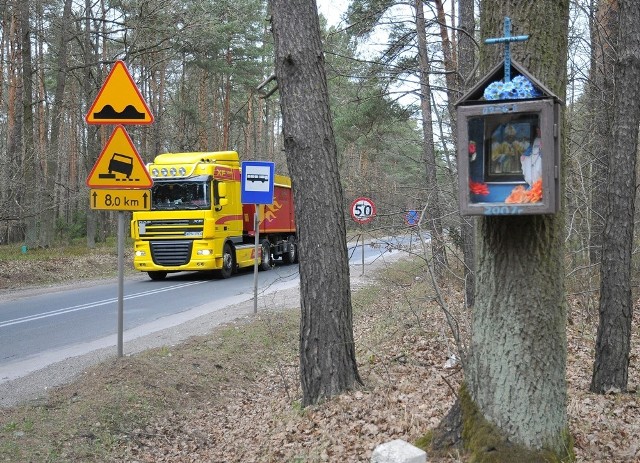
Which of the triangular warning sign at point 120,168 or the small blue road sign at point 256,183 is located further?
the small blue road sign at point 256,183

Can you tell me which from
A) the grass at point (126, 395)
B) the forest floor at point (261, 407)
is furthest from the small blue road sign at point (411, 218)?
the grass at point (126, 395)

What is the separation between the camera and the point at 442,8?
14.5m

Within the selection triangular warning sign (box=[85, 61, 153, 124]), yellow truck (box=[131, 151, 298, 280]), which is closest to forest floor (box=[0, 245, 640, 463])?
triangular warning sign (box=[85, 61, 153, 124])

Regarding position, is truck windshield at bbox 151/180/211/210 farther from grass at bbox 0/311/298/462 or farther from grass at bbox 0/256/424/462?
grass at bbox 0/311/298/462

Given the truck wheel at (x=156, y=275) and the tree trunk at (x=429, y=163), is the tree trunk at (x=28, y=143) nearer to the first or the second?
the truck wheel at (x=156, y=275)

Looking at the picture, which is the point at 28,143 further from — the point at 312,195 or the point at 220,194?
the point at 312,195

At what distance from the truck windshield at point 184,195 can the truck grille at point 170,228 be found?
413mm

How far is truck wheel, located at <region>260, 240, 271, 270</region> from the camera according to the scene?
22.8 m

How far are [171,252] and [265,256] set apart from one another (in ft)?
15.8

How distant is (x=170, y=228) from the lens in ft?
61.2

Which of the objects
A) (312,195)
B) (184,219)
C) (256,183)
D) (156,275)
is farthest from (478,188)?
(156,275)

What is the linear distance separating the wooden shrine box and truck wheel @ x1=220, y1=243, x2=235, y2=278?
1660 centimetres

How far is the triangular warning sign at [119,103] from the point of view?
24.3 feet

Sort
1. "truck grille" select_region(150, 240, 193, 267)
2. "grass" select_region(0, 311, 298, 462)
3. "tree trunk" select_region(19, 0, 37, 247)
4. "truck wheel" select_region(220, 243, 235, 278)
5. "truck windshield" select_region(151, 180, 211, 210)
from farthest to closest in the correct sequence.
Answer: "tree trunk" select_region(19, 0, 37, 247)
"truck wheel" select_region(220, 243, 235, 278)
"truck windshield" select_region(151, 180, 211, 210)
"truck grille" select_region(150, 240, 193, 267)
"grass" select_region(0, 311, 298, 462)
